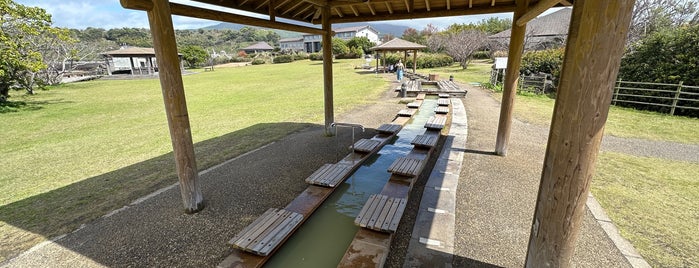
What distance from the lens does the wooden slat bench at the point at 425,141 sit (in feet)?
19.6

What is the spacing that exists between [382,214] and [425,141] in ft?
10.1

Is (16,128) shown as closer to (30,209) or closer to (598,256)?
(30,209)

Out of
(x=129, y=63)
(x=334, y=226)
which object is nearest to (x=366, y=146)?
(x=334, y=226)

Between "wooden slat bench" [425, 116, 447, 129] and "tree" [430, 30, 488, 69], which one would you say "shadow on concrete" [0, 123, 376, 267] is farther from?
"tree" [430, 30, 488, 69]

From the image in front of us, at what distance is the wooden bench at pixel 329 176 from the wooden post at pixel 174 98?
173 cm

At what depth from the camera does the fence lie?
31.8 ft

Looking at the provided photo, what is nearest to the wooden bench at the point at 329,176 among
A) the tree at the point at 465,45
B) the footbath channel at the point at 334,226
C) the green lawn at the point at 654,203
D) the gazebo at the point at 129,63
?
the footbath channel at the point at 334,226

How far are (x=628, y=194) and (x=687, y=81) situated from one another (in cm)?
1007

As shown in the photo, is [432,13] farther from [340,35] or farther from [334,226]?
[340,35]

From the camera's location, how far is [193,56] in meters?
46.6

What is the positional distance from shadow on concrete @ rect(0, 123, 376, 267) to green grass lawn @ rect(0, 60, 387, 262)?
3 centimetres

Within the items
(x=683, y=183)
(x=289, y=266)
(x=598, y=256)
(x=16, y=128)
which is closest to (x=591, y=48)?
(x=598, y=256)

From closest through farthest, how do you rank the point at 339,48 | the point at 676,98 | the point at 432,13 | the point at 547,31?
1. the point at 432,13
2. the point at 676,98
3. the point at 547,31
4. the point at 339,48

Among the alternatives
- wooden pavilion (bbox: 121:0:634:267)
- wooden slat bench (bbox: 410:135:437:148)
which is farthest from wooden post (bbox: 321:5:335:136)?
wooden pavilion (bbox: 121:0:634:267)
